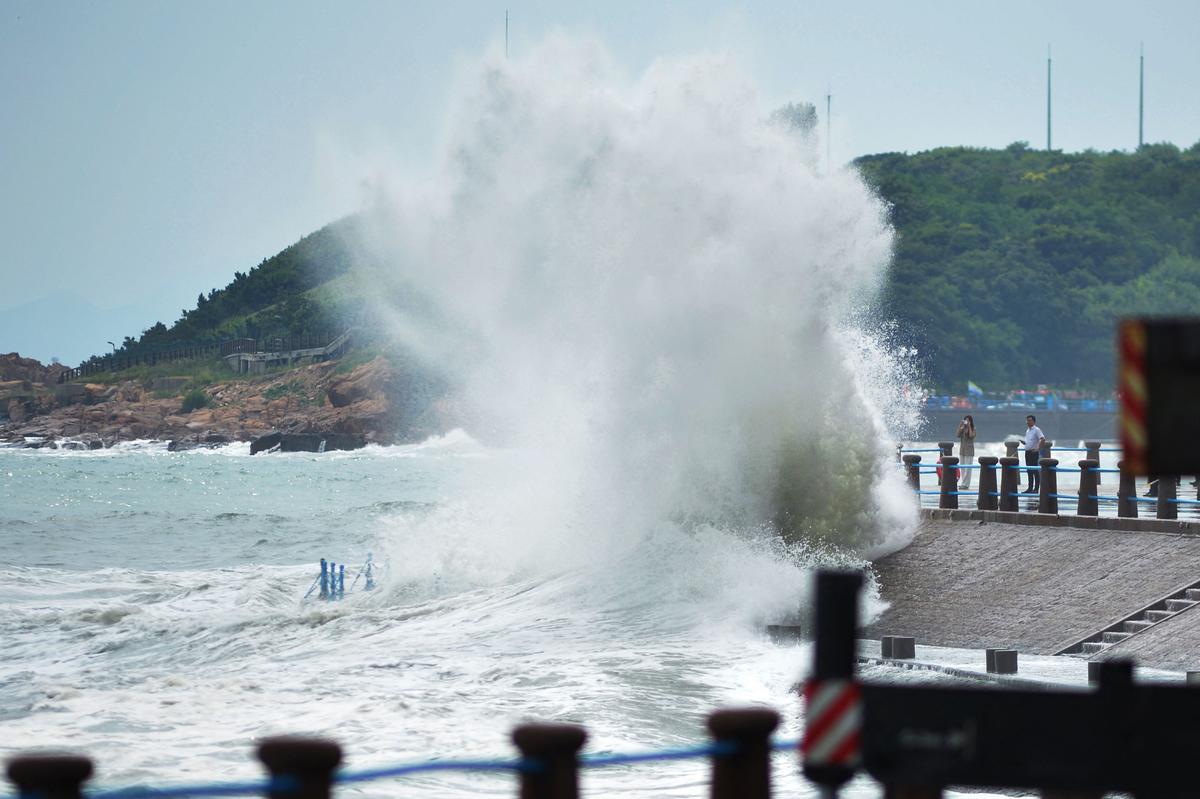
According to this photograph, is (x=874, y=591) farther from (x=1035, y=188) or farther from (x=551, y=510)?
(x=1035, y=188)

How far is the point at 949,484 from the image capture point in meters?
23.9

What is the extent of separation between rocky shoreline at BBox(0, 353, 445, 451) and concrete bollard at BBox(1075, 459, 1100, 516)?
423 ft

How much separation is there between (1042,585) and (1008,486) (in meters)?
4.01

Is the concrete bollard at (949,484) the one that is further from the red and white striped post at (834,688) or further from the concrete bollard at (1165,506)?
the red and white striped post at (834,688)

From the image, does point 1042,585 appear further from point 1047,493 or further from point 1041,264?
point 1041,264

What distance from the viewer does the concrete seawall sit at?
16.9 m

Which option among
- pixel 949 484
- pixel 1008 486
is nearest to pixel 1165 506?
pixel 1008 486

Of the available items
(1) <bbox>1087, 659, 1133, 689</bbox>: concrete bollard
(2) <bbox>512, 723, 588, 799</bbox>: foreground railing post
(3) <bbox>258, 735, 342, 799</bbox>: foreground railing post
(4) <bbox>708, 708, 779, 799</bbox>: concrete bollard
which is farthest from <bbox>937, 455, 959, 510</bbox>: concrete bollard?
(3) <bbox>258, 735, 342, 799</bbox>: foreground railing post

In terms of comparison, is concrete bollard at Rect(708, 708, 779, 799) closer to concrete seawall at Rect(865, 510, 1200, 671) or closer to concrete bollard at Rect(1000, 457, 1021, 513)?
concrete seawall at Rect(865, 510, 1200, 671)

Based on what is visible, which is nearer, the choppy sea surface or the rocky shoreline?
the choppy sea surface

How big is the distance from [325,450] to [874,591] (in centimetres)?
12926

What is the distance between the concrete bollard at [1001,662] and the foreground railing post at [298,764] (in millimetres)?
10996

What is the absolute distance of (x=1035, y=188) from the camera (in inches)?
6550

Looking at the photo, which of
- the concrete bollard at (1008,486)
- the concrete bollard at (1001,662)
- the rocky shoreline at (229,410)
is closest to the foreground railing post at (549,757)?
the concrete bollard at (1001,662)
